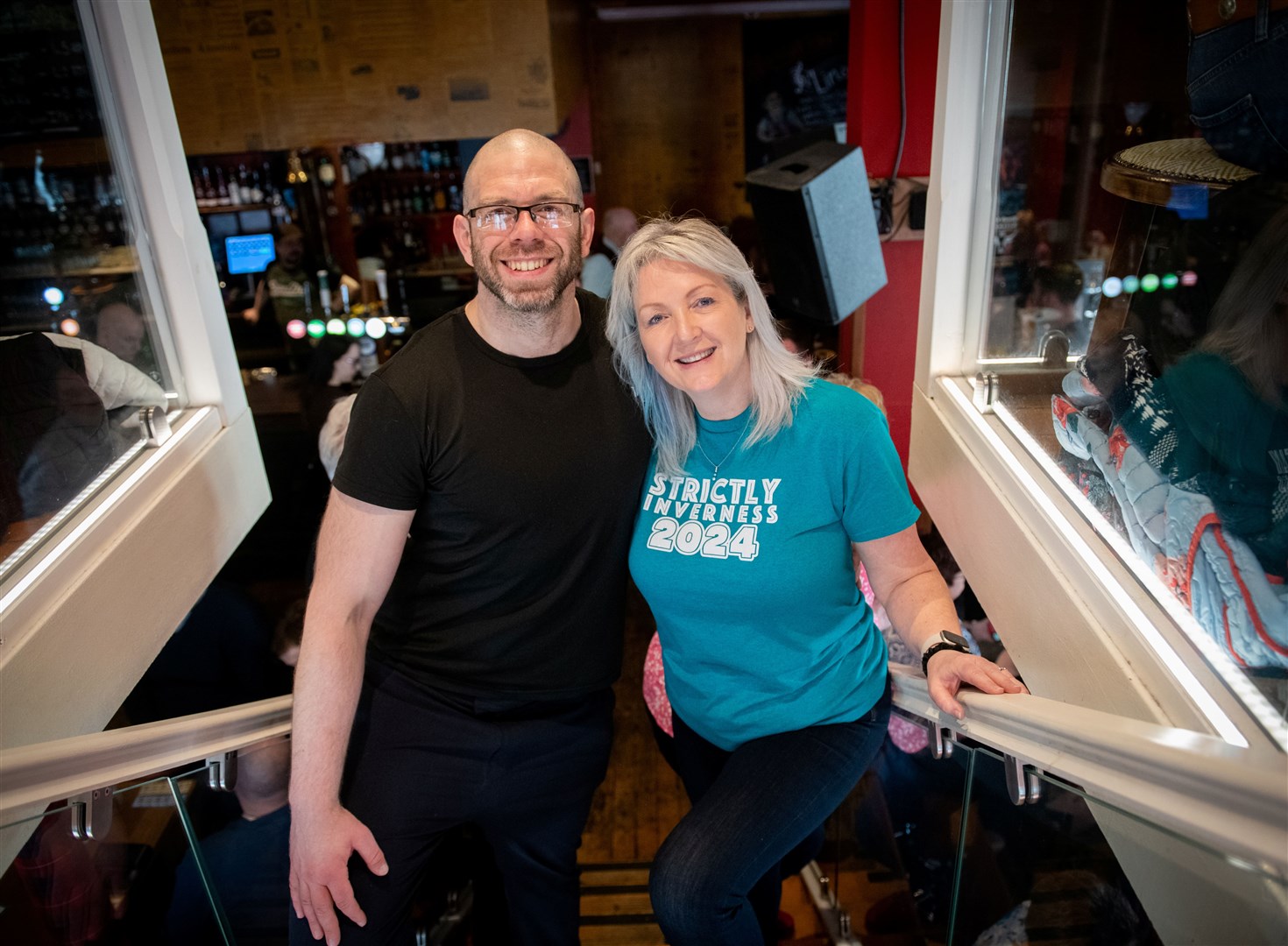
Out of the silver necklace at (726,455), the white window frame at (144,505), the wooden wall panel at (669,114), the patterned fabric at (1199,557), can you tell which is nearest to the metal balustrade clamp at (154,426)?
the white window frame at (144,505)

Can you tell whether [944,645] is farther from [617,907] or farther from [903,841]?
[617,907]

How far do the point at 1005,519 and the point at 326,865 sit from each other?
60.3 inches

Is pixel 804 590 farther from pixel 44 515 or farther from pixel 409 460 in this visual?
pixel 44 515

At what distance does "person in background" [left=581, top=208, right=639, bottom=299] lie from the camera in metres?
5.34

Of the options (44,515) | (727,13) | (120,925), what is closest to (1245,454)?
(120,925)

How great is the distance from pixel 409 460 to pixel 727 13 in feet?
24.1

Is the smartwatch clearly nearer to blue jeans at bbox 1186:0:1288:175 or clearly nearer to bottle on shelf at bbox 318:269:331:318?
blue jeans at bbox 1186:0:1288:175

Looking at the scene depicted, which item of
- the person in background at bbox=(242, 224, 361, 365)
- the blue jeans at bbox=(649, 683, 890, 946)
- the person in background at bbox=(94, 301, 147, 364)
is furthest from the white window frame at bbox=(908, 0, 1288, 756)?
the person in background at bbox=(242, 224, 361, 365)

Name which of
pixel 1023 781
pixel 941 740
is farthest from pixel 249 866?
pixel 1023 781

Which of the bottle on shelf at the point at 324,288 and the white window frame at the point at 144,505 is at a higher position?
the white window frame at the point at 144,505

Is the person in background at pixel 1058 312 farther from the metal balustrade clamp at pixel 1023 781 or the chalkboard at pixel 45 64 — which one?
the chalkboard at pixel 45 64

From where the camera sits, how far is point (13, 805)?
1126mm

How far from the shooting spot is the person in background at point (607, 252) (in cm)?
534

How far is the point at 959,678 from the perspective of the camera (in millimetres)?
1460
